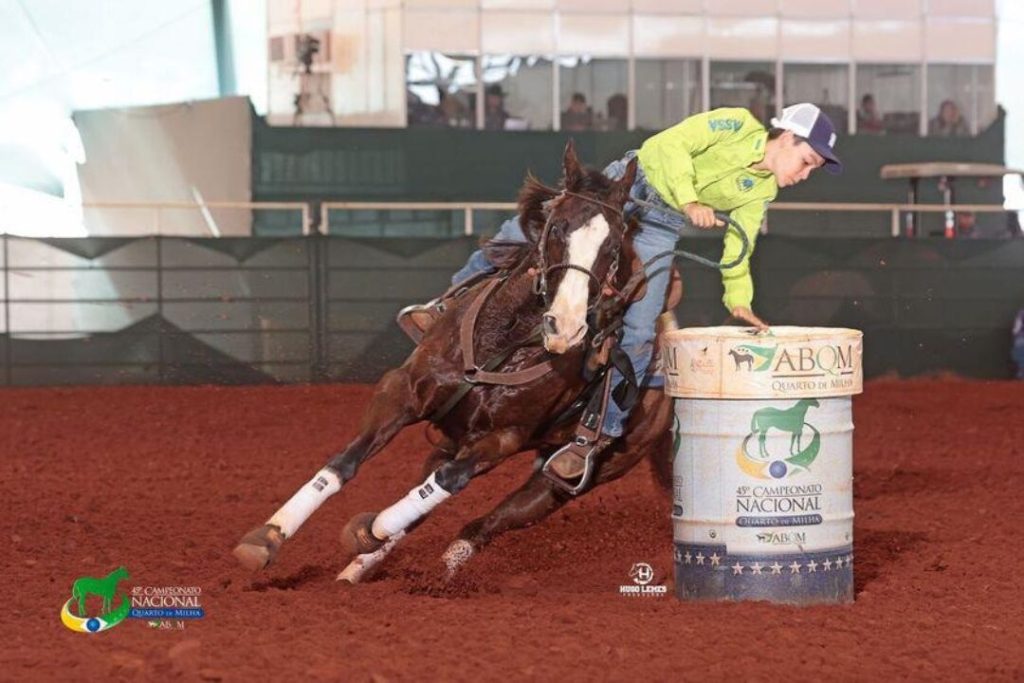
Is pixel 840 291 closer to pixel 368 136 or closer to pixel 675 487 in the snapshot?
pixel 368 136

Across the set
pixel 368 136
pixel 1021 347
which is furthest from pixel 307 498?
pixel 368 136

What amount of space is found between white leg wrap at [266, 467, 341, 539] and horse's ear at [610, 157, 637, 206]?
156 cm

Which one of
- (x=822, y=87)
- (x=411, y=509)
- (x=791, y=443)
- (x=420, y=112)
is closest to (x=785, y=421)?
(x=791, y=443)

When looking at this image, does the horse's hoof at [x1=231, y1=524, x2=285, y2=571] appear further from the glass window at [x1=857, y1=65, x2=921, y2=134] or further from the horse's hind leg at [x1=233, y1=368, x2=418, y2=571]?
the glass window at [x1=857, y1=65, x2=921, y2=134]

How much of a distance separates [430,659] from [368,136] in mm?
18982

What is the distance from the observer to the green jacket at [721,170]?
20.2ft

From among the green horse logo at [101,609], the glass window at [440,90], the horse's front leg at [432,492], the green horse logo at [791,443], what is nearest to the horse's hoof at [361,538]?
the horse's front leg at [432,492]

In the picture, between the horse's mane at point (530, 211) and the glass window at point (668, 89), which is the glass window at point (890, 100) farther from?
the horse's mane at point (530, 211)

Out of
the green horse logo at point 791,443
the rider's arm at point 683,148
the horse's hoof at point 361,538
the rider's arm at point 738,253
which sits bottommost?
the horse's hoof at point 361,538

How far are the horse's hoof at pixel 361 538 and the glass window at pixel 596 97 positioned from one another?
17.9 metres

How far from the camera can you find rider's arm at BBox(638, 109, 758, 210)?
239 inches

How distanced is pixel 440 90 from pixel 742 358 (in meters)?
18.3

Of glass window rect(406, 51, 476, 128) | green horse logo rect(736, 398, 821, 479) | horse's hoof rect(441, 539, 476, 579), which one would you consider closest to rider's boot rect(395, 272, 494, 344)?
horse's hoof rect(441, 539, 476, 579)

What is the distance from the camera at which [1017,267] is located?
18312 mm
